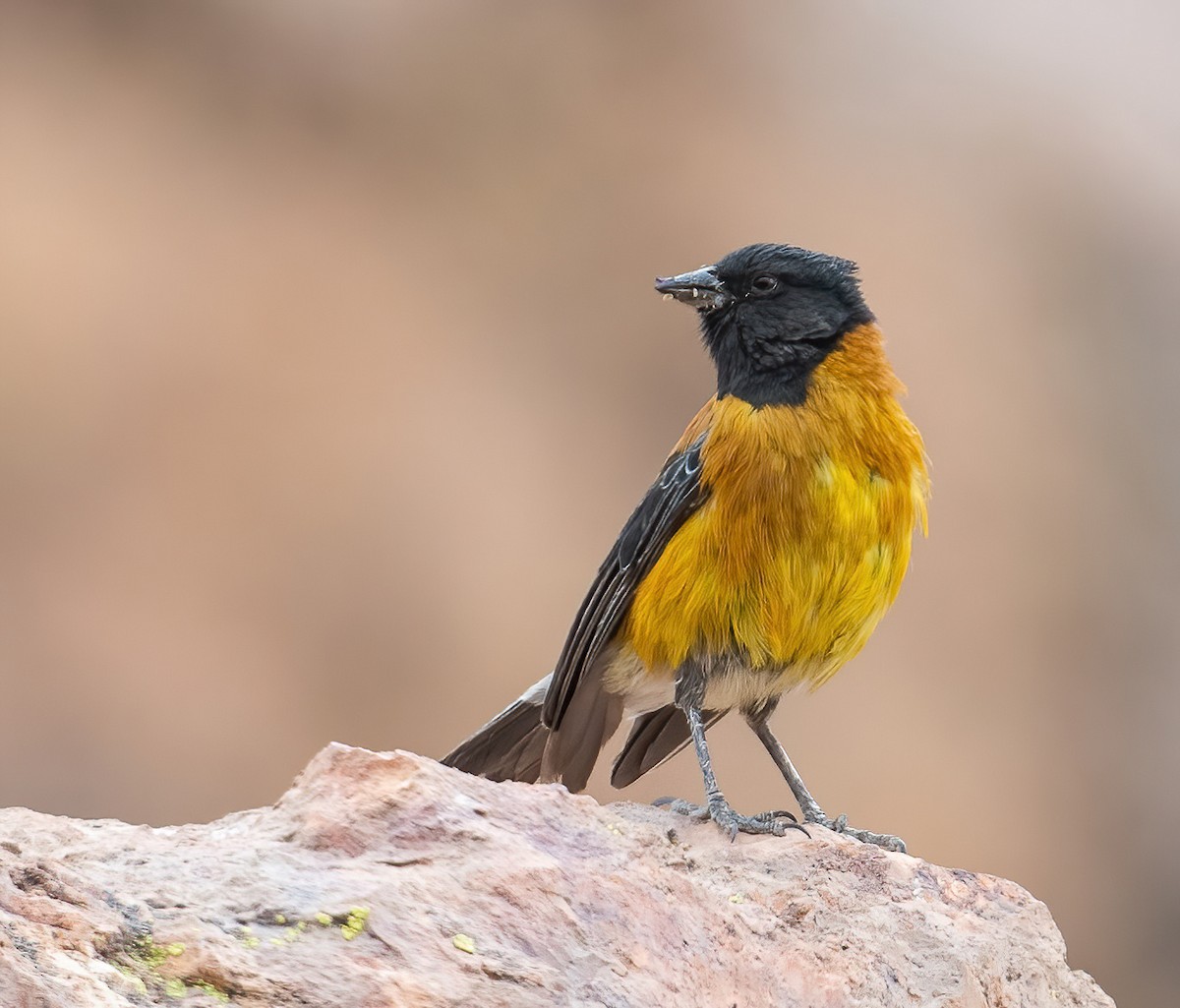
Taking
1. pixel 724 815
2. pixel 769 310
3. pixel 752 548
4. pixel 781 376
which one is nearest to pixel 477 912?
pixel 724 815

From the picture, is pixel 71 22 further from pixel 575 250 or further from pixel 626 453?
pixel 626 453

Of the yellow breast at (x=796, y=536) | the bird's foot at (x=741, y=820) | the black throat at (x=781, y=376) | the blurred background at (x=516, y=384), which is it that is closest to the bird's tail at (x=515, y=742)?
the yellow breast at (x=796, y=536)

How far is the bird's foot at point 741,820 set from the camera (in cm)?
401

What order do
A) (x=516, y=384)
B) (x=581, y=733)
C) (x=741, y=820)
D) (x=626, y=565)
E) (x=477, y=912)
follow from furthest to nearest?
(x=516, y=384) → (x=581, y=733) → (x=626, y=565) → (x=741, y=820) → (x=477, y=912)

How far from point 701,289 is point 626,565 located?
0.96 meters

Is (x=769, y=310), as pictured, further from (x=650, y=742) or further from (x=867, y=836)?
(x=867, y=836)

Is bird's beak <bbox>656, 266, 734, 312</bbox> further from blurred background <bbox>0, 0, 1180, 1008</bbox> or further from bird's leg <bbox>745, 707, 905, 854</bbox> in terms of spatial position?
blurred background <bbox>0, 0, 1180, 1008</bbox>

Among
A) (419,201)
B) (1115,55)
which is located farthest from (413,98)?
(1115,55)

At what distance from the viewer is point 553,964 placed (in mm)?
2873

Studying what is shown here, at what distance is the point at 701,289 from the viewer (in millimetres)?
4957

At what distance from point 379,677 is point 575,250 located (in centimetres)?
330

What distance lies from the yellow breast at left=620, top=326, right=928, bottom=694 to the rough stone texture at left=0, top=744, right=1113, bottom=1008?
2.42 ft

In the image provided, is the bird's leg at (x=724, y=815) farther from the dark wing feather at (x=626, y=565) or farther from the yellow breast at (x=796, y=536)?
the dark wing feather at (x=626, y=565)

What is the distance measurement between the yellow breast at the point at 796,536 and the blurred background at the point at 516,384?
192 inches
